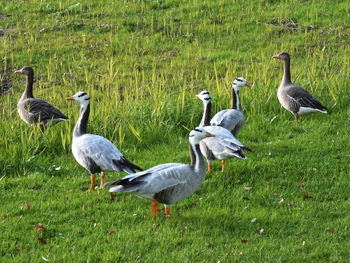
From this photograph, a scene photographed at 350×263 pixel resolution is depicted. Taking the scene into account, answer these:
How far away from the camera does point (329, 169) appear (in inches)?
473

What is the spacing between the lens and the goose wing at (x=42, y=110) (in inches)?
561

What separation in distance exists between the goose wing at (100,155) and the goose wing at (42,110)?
9.17 feet

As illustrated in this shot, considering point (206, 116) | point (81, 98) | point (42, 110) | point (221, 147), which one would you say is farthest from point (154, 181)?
point (42, 110)

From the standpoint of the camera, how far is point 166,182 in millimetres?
9969

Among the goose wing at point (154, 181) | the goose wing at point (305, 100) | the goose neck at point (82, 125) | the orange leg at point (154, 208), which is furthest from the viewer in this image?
the goose wing at point (305, 100)

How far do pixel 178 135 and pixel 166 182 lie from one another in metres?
4.28

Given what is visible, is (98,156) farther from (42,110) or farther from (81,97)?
(42,110)

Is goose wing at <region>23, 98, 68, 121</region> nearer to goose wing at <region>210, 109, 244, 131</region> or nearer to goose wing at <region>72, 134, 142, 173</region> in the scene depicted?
goose wing at <region>72, 134, 142, 173</region>

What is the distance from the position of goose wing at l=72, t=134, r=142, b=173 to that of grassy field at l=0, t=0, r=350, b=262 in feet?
1.70

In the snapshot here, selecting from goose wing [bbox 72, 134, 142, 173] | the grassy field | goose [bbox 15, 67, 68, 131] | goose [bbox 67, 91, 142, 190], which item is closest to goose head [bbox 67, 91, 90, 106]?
goose [bbox 67, 91, 142, 190]

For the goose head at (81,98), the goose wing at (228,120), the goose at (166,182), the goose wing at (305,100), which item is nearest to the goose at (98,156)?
the goose head at (81,98)

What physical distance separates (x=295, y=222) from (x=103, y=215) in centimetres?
284

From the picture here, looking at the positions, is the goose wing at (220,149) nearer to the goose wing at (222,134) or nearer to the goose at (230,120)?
the goose wing at (222,134)

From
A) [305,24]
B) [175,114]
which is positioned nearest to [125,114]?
[175,114]
